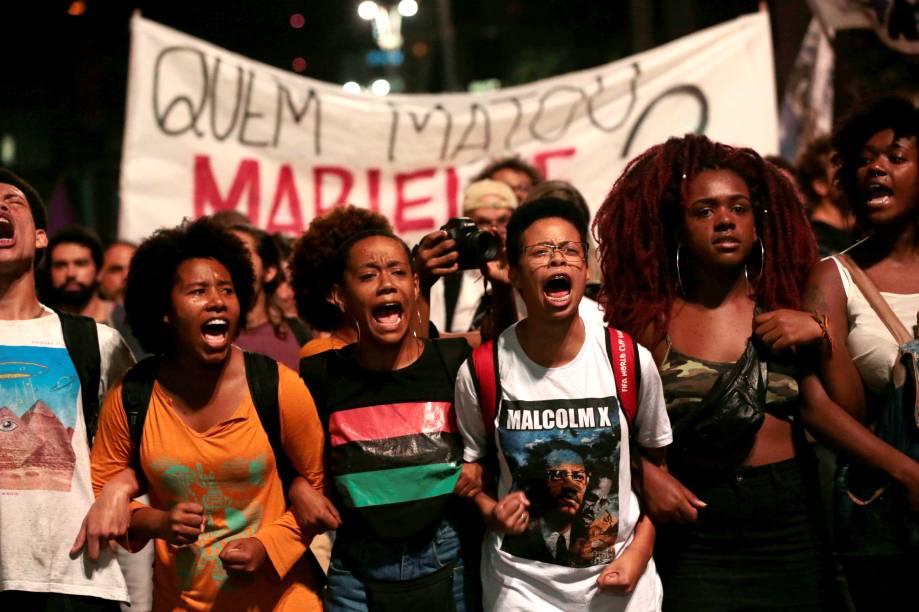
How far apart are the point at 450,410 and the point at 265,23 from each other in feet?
63.9

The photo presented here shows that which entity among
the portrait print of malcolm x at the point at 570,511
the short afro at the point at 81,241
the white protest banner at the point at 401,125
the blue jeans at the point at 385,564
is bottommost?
the blue jeans at the point at 385,564

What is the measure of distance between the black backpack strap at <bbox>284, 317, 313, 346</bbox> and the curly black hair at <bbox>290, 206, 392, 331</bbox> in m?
0.71

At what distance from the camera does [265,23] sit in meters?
22.4

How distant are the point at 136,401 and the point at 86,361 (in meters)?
0.30

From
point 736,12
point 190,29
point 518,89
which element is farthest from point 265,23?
point 518,89

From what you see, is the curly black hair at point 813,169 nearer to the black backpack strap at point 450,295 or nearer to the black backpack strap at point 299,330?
the black backpack strap at point 450,295

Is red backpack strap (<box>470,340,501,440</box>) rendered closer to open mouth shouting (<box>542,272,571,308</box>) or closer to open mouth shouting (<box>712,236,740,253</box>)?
open mouth shouting (<box>542,272,571,308</box>)

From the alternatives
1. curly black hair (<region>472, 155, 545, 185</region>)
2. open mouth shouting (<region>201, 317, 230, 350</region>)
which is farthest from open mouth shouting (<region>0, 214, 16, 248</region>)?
curly black hair (<region>472, 155, 545, 185</region>)

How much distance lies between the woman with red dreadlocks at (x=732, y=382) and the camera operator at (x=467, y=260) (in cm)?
47

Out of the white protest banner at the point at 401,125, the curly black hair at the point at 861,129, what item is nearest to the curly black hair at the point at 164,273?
the curly black hair at the point at 861,129

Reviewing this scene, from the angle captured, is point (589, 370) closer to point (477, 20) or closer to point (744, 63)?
point (744, 63)

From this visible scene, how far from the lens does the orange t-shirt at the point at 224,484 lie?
385cm

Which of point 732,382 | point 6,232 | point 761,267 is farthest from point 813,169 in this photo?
point 6,232

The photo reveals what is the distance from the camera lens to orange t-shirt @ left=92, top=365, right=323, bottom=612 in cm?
385
